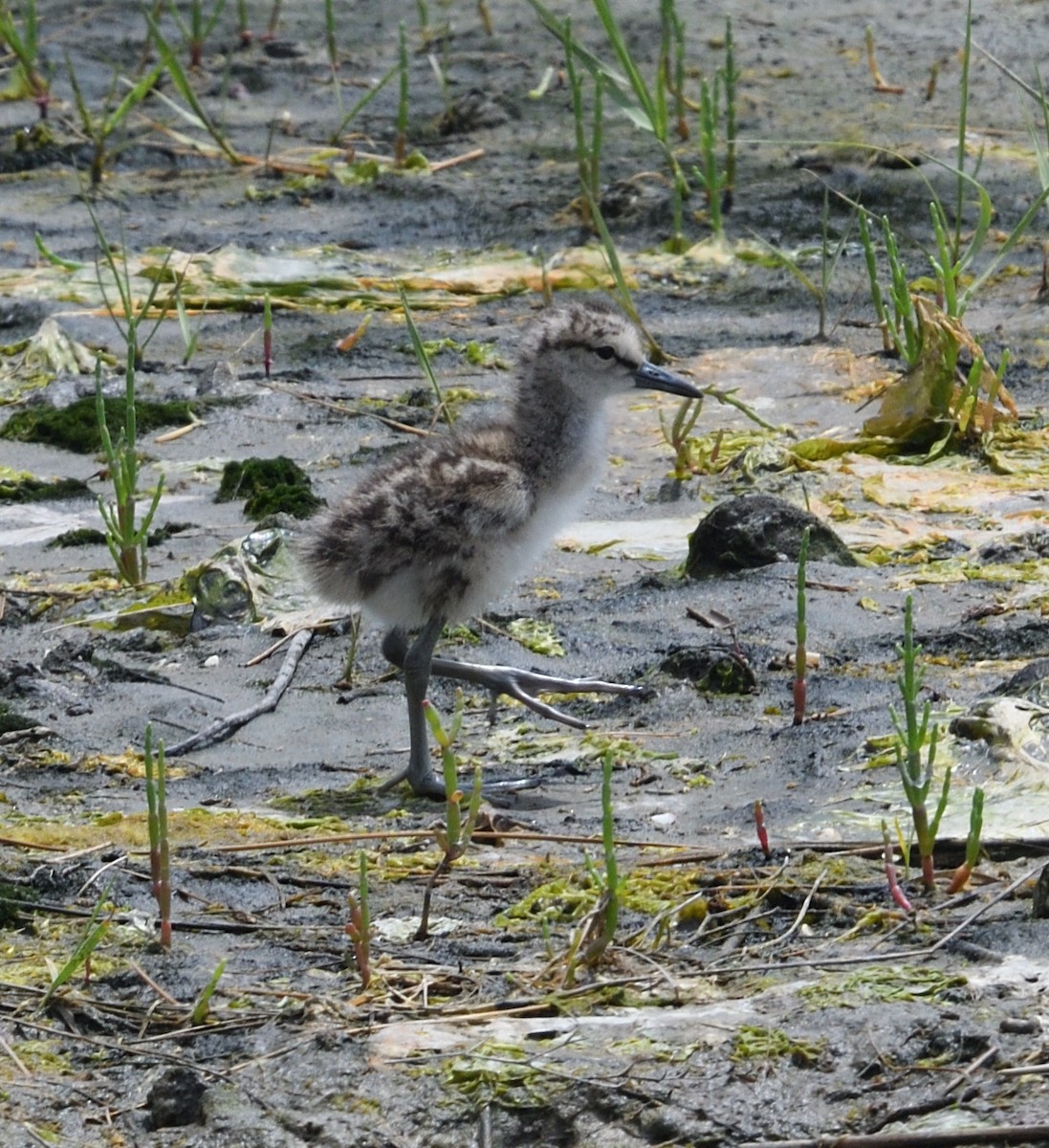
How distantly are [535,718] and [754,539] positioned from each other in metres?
0.83

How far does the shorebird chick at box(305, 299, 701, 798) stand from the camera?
429 cm

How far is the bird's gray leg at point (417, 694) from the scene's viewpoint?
4102mm

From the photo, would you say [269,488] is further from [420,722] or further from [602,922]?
[602,922]

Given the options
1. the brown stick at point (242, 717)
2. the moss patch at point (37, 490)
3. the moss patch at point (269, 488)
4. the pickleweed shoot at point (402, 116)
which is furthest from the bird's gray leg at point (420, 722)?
the pickleweed shoot at point (402, 116)

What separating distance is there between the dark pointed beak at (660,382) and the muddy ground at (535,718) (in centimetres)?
33

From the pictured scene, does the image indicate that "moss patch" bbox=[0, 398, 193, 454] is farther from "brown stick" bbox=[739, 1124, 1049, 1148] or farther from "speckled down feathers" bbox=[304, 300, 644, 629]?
"brown stick" bbox=[739, 1124, 1049, 1148]

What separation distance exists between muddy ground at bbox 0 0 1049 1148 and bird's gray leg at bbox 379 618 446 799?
0.05 meters

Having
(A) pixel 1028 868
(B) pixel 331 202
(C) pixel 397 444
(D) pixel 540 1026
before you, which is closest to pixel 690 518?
(C) pixel 397 444

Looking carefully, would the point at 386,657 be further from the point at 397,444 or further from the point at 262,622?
the point at 397,444


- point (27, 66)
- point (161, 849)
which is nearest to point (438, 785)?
point (161, 849)

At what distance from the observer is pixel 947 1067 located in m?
2.68

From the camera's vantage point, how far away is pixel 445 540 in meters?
4.29

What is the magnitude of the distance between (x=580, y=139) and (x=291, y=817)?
4.43 meters

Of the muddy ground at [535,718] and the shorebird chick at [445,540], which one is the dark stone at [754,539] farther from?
the shorebird chick at [445,540]
